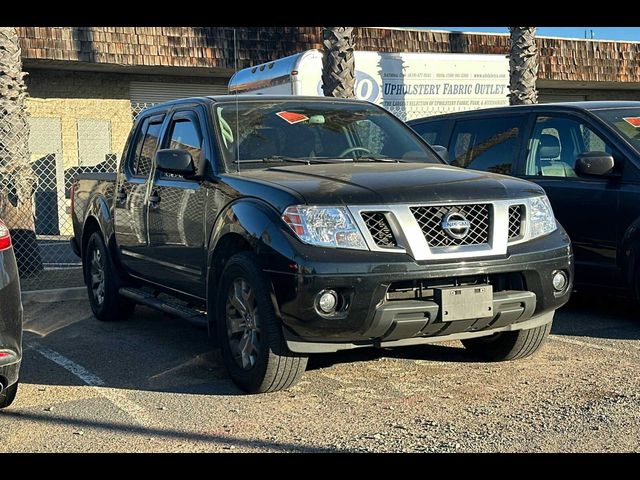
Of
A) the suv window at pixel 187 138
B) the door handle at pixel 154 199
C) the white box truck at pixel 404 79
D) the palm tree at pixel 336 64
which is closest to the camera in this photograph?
the suv window at pixel 187 138

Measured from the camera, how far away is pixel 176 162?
588 cm

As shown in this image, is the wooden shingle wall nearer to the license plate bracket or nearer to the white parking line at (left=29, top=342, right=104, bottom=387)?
the white parking line at (left=29, top=342, right=104, bottom=387)

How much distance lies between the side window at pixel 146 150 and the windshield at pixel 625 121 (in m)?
3.64

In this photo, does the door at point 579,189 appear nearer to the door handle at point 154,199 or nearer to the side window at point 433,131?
the side window at point 433,131

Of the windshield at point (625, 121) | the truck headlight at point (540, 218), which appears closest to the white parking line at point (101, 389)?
the truck headlight at point (540, 218)

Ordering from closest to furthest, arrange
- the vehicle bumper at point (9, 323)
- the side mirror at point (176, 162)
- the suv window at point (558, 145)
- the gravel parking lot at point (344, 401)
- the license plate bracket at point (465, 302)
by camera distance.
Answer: the gravel parking lot at point (344, 401)
the vehicle bumper at point (9, 323)
the license plate bracket at point (465, 302)
the side mirror at point (176, 162)
the suv window at point (558, 145)

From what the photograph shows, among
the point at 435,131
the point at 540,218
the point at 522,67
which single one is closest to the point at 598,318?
the point at 540,218

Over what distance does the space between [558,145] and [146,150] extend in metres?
3.52

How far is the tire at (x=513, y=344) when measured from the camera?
5.71 m

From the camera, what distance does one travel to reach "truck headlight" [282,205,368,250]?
190 inches

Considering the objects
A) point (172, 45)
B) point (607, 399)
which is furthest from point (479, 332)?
point (172, 45)

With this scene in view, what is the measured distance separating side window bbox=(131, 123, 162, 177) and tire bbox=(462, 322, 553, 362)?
298 centimetres
